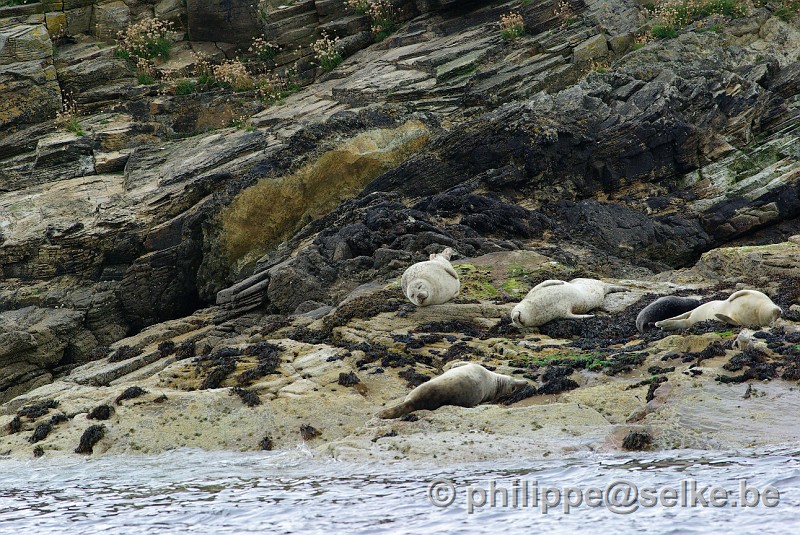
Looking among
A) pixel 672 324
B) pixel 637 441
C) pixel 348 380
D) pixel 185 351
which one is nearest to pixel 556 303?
pixel 672 324

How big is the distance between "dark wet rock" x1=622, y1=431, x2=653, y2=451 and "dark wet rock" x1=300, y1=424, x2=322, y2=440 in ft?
11.1

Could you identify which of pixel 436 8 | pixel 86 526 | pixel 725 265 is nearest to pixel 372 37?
pixel 436 8

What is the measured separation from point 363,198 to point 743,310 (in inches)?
428

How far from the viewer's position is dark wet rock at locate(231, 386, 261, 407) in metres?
10.8

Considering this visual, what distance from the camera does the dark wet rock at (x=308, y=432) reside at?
1001 centimetres

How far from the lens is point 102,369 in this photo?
14742 millimetres

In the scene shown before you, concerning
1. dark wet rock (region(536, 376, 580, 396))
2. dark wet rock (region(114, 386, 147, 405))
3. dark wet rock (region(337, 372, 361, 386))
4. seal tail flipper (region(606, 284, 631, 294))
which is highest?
dark wet rock (region(114, 386, 147, 405))

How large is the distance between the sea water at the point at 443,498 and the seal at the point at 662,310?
4687mm

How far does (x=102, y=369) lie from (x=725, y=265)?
433 inches

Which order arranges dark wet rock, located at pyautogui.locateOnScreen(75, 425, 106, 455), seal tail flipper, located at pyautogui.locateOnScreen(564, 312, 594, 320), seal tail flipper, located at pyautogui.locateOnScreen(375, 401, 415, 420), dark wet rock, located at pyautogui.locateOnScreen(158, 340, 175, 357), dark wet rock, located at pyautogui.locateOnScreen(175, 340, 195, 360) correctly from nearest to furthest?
1. seal tail flipper, located at pyautogui.locateOnScreen(375, 401, 415, 420)
2. dark wet rock, located at pyautogui.locateOnScreen(75, 425, 106, 455)
3. seal tail flipper, located at pyautogui.locateOnScreen(564, 312, 594, 320)
4. dark wet rock, located at pyautogui.locateOnScreen(175, 340, 195, 360)
5. dark wet rock, located at pyautogui.locateOnScreen(158, 340, 175, 357)

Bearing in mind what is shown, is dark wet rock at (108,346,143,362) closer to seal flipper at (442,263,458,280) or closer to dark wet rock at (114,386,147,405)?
dark wet rock at (114,386,147,405)

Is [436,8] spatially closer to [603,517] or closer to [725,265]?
[725,265]

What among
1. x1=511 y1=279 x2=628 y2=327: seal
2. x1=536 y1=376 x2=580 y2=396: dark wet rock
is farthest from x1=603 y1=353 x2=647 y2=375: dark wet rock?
x1=511 y1=279 x2=628 y2=327: seal

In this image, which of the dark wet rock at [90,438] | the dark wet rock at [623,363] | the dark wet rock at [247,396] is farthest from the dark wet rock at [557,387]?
the dark wet rock at [90,438]
